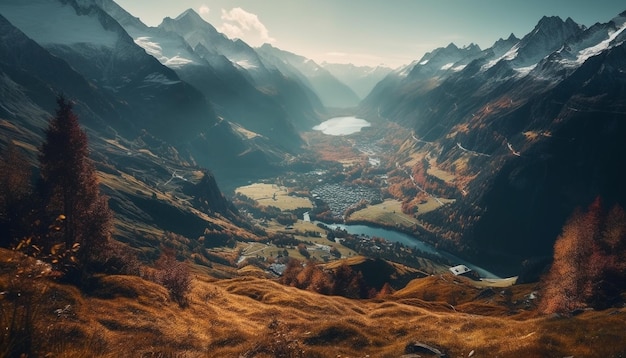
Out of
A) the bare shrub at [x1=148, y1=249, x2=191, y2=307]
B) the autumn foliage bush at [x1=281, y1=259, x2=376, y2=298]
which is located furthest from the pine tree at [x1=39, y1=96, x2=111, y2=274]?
the autumn foliage bush at [x1=281, y1=259, x2=376, y2=298]

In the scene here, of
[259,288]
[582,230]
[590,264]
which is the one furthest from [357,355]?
[582,230]

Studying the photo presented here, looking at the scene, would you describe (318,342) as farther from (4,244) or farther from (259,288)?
(4,244)

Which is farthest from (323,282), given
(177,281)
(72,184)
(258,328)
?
(72,184)

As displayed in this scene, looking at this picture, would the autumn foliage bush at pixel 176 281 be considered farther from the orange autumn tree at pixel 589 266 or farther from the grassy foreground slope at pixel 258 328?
the orange autumn tree at pixel 589 266

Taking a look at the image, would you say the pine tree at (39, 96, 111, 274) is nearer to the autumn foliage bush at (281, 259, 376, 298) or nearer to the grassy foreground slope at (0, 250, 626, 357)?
the grassy foreground slope at (0, 250, 626, 357)

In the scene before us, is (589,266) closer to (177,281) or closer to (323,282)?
(323,282)
